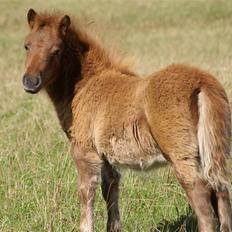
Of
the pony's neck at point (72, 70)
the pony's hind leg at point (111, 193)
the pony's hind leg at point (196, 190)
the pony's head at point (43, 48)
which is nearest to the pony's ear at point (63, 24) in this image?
the pony's head at point (43, 48)

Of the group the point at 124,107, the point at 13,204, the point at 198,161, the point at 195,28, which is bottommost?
the point at 13,204

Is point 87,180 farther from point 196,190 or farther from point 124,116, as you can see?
point 196,190

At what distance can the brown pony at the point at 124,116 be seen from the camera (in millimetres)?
4305

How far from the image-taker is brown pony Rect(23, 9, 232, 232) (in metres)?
4.30

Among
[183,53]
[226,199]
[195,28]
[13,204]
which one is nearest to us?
[226,199]

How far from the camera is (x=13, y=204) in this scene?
566cm

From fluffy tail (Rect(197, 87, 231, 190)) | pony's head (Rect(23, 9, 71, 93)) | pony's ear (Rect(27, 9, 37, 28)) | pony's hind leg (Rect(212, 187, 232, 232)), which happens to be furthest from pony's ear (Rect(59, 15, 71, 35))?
pony's hind leg (Rect(212, 187, 232, 232))

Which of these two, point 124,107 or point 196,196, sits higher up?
point 124,107

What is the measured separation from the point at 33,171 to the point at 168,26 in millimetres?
24139

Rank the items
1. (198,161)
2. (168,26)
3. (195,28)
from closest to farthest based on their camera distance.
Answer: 1. (198,161)
2. (195,28)
3. (168,26)

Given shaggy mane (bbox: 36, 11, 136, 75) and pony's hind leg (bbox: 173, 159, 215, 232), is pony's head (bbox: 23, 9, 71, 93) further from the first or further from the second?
pony's hind leg (bbox: 173, 159, 215, 232)

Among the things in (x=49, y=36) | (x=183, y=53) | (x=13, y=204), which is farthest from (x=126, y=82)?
(x=183, y=53)

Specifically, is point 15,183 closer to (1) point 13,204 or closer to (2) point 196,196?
(1) point 13,204

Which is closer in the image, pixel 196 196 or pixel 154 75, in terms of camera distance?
pixel 196 196
